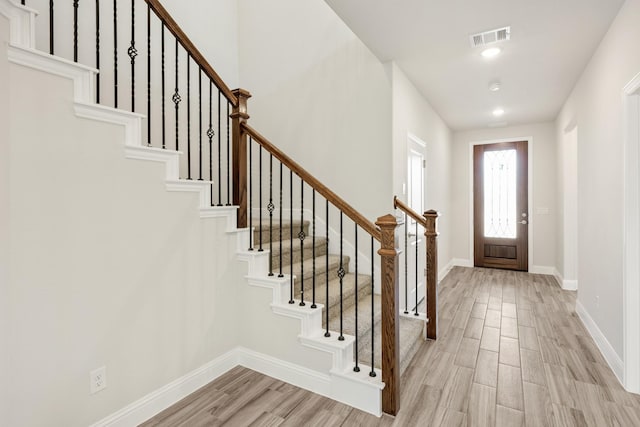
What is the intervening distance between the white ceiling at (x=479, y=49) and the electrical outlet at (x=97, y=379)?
2794 mm

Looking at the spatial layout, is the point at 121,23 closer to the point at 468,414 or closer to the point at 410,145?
the point at 410,145

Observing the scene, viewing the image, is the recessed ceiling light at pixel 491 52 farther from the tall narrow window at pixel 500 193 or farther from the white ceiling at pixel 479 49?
the tall narrow window at pixel 500 193

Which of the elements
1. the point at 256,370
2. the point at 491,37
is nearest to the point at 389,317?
the point at 256,370

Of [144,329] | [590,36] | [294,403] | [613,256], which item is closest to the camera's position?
[144,329]

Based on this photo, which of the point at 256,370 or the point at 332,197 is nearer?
the point at 332,197

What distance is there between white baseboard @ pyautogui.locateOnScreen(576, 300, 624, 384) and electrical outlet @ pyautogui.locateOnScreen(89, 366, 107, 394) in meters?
3.44

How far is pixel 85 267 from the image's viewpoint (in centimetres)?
175

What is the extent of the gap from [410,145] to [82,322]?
347cm

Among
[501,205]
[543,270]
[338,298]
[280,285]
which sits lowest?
[543,270]

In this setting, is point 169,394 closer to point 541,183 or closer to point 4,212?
point 4,212

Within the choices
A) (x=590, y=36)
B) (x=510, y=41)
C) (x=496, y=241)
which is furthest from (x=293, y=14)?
(x=496, y=241)

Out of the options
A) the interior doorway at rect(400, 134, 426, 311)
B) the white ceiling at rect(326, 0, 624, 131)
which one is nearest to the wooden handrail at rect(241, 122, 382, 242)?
the white ceiling at rect(326, 0, 624, 131)

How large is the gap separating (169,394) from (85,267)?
3.37 feet

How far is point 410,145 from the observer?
3891mm
